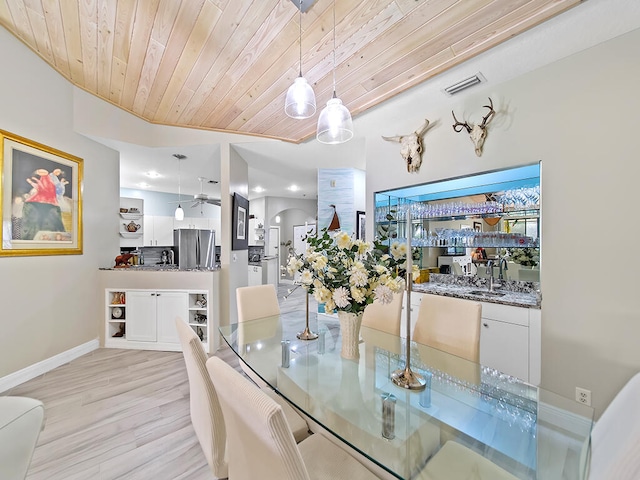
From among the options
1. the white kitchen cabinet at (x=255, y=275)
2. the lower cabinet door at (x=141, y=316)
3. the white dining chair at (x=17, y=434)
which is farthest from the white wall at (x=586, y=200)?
the white kitchen cabinet at (x=255, y=275)

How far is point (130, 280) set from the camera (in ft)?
10.9

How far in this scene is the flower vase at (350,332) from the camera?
143 cm

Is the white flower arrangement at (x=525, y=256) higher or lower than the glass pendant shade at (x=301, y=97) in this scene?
lower

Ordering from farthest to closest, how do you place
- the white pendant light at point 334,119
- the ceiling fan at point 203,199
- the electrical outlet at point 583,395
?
the ceiling fan at point 203,199 < the electrical outlet at point 583,395 < the white pendant light at point 334,119

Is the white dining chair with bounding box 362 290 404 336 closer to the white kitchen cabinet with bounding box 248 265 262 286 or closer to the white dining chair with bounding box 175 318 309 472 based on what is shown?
the white dining chair with bounding box 175 318 309 472

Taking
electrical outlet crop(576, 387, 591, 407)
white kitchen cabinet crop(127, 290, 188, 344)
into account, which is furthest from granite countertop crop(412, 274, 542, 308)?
white kitchen cabinet crop(127, 290, 188, 344)

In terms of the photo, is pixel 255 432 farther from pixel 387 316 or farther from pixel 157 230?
pixel 157 230

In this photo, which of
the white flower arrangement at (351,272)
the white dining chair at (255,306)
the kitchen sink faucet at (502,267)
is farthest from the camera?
the kitchen sink faucet at (502,267)

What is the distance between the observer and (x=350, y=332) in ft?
4.84

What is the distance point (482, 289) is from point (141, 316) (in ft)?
13.0

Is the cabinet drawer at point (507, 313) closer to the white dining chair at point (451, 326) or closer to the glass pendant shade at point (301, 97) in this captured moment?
the white dining chair at point (451, 326)

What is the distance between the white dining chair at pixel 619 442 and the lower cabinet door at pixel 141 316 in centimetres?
382

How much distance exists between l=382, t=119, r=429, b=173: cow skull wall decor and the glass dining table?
1929mm

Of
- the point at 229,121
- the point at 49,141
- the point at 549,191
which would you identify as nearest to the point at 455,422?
the point at 549,191
